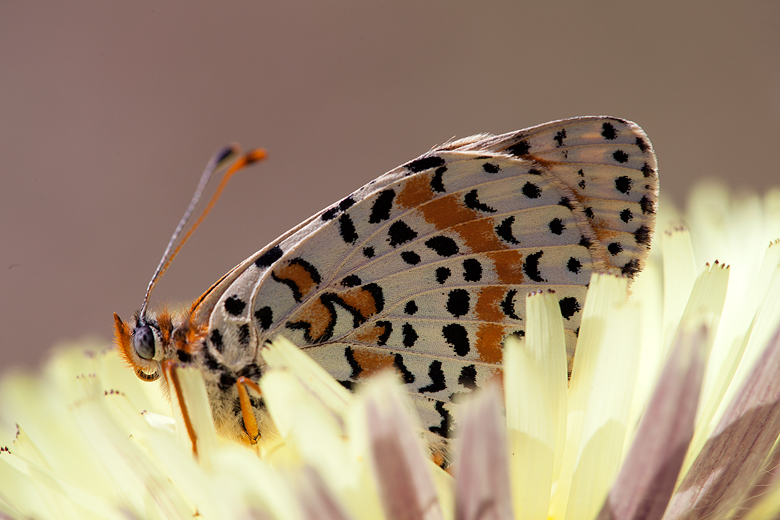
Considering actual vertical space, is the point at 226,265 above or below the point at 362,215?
below

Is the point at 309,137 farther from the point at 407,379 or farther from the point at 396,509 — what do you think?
the point at 396,509

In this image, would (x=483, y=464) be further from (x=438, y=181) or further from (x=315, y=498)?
(x=438, y=181)

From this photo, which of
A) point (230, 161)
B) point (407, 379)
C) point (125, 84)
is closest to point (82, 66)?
point (125, 84)

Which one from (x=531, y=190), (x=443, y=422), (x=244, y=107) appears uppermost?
(x=244, y=107)

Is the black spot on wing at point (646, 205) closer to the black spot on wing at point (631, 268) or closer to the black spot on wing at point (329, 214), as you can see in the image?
the black spot on wing at point (631, 268)

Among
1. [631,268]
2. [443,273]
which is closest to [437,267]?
[443,273]

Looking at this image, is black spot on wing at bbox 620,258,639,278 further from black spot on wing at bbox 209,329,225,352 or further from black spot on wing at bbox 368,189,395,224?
black spot on wing at bbox 209,329,225,352

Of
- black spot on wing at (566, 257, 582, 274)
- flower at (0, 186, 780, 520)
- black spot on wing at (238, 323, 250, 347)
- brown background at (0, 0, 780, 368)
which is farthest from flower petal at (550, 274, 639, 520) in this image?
brown background at (0, 0, 780, 368)
